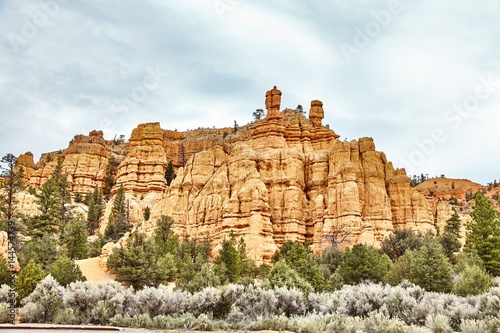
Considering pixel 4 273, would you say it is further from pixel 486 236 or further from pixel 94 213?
pixel 94 213

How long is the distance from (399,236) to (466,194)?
84466 mm

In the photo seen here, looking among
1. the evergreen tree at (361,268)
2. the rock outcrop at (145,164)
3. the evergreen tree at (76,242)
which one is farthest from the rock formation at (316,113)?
the evergreen tree at (361,268)

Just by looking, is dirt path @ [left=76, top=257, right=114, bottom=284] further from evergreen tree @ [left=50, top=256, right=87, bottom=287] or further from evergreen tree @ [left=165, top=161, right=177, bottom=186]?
evergreen tree @ [left=165, top=161, right=177, bottom=186]

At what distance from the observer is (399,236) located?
195 feet

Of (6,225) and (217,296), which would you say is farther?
(6,225)

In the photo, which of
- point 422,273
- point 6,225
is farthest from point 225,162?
point 422,273

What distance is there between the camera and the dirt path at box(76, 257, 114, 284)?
1837 inches

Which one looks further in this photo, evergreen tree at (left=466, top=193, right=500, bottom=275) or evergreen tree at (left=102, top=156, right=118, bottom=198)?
evergreen tree at (left=102, top=156, right=118, bottom=198)

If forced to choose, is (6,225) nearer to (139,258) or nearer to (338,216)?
(139,258)

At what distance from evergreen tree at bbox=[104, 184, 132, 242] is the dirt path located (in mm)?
16582

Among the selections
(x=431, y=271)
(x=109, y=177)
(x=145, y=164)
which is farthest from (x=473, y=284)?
Answer: (x=109, y=177)

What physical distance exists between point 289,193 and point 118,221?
25.3 metres

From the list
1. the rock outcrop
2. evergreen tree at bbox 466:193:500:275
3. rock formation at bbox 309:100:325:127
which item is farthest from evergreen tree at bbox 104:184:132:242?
evergreen tree at bbox 466:193:500:275

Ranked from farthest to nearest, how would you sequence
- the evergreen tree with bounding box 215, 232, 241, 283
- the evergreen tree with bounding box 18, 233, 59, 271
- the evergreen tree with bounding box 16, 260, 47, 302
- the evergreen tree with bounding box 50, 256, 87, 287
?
the evergreen tree with bounding box 18, 233, 59, 271
the evergreen tree with bounding box 215, 232, 241, 283
the evergreen tree with bounding box 50, 256, 87, 287
the evergreen tree with bounding box 16, 260, 47, 302
